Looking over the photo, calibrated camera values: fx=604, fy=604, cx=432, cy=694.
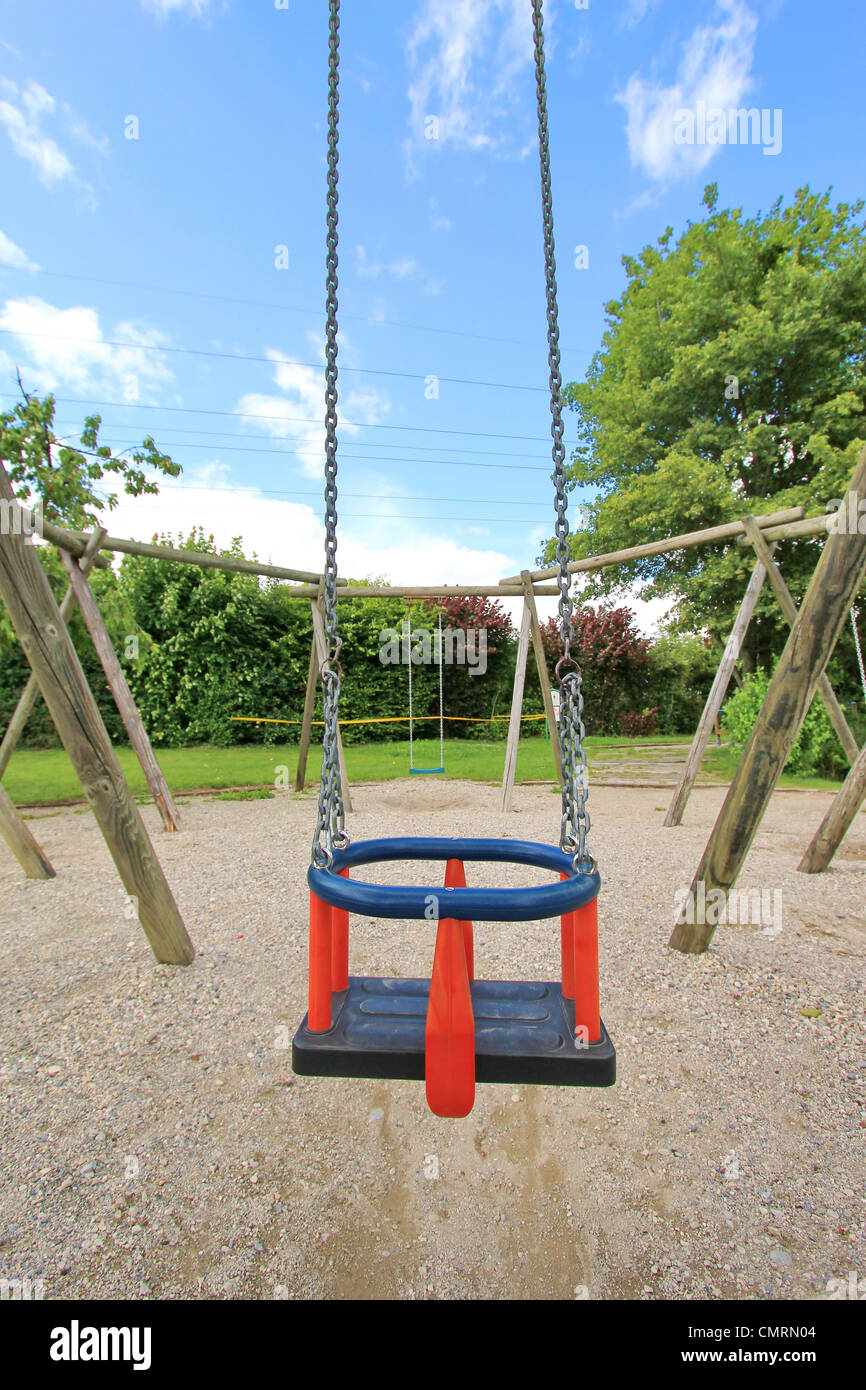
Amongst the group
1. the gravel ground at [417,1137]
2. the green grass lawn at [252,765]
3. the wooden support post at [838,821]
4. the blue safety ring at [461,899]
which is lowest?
the gravel ground at [417,1137]

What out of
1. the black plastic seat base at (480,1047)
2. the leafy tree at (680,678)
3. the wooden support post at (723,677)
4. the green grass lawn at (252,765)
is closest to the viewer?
the black plastic seat base at (480,1047)

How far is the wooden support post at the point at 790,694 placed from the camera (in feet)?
7.48

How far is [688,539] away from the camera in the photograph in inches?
182

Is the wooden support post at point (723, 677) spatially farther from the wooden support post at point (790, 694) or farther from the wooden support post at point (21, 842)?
the wooden support post at point (21, 842)

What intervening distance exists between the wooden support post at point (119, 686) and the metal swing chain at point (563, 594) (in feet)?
12.2

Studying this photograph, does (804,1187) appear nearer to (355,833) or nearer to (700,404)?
(355,833)

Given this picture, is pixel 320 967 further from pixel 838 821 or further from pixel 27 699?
pixel 27 699

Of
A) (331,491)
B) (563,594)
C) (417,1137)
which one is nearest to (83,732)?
(331,491)

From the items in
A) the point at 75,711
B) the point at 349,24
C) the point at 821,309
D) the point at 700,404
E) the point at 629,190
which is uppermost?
the point at 821,309

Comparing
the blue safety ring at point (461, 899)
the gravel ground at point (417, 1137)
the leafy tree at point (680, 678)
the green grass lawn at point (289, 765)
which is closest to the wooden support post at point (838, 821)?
the gravel ground at point (417, 1137)

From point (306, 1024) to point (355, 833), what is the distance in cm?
375

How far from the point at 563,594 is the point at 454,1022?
3.21ft

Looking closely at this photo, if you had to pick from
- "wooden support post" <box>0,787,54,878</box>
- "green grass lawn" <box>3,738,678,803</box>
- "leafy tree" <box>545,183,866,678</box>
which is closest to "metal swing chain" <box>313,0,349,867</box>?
"wooden support post" <box>0,787,54,878</box>
